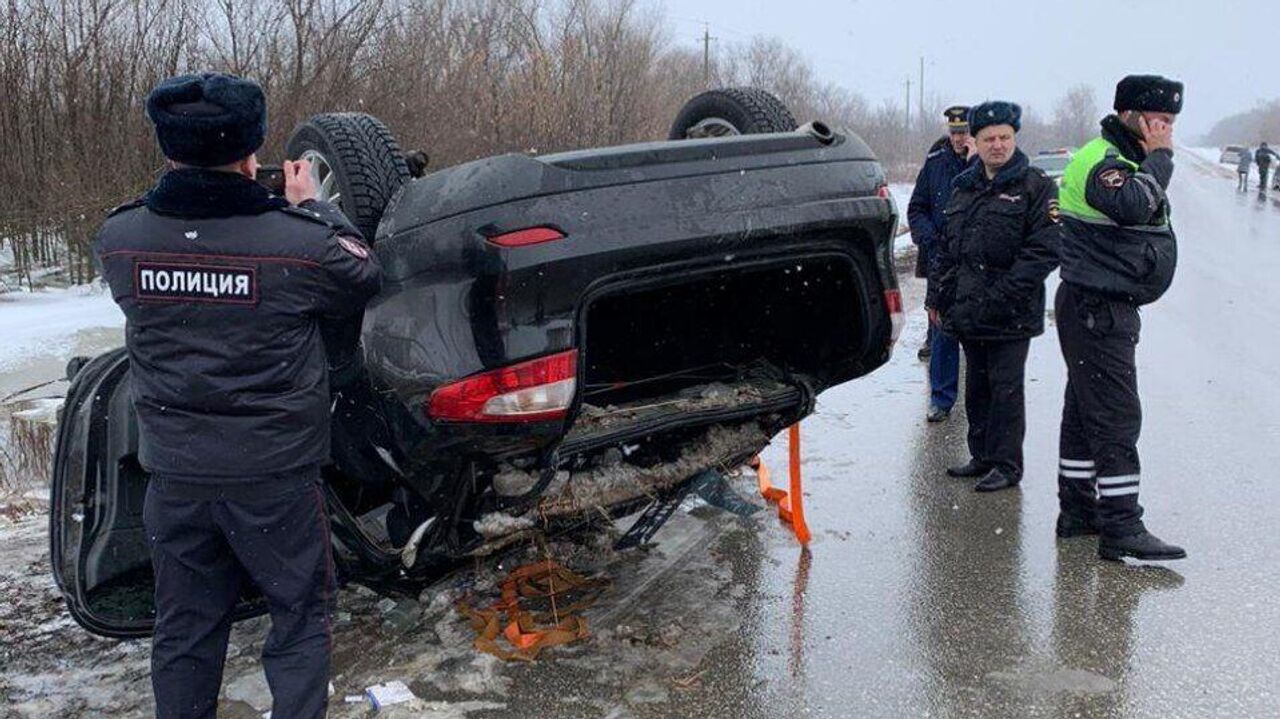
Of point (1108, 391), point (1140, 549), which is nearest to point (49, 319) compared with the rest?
point (1108, 391)

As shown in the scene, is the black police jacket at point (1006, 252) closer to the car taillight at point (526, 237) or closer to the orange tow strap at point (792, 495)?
the orange tow strap at point (792, 495)

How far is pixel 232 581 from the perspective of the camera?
2691 millimetres

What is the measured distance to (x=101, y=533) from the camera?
3125 millimetres

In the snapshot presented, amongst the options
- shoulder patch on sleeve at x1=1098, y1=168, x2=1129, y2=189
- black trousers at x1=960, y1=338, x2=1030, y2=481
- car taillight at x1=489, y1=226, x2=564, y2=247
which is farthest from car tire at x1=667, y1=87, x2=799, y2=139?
black trousers at x1=960, y1=338, x2=1030, y2=481

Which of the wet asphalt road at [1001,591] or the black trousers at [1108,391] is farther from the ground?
the black trousers at [1108,391]

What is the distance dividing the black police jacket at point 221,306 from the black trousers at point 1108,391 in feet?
9.77

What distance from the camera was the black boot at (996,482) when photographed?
16.6 feet

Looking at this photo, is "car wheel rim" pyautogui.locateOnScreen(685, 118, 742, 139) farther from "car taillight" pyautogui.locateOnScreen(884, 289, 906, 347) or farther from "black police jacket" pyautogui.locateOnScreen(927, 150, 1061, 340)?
"black police jacket" pyautogui.locateOnScreen(927, 150, 1061, 340)

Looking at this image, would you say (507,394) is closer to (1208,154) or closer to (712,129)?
(712,129)

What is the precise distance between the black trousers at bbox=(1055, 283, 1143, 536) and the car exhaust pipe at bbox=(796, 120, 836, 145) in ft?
4.83

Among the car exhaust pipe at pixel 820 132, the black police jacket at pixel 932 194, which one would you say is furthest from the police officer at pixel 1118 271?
the black police jacket at pixel 932 194

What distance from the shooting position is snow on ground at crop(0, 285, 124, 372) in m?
9.06

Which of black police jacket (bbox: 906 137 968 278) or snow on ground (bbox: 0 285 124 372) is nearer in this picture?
black police jacket (bbox: 906 137 968 278)

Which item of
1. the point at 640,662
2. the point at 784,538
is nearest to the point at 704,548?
the point at 784,538
